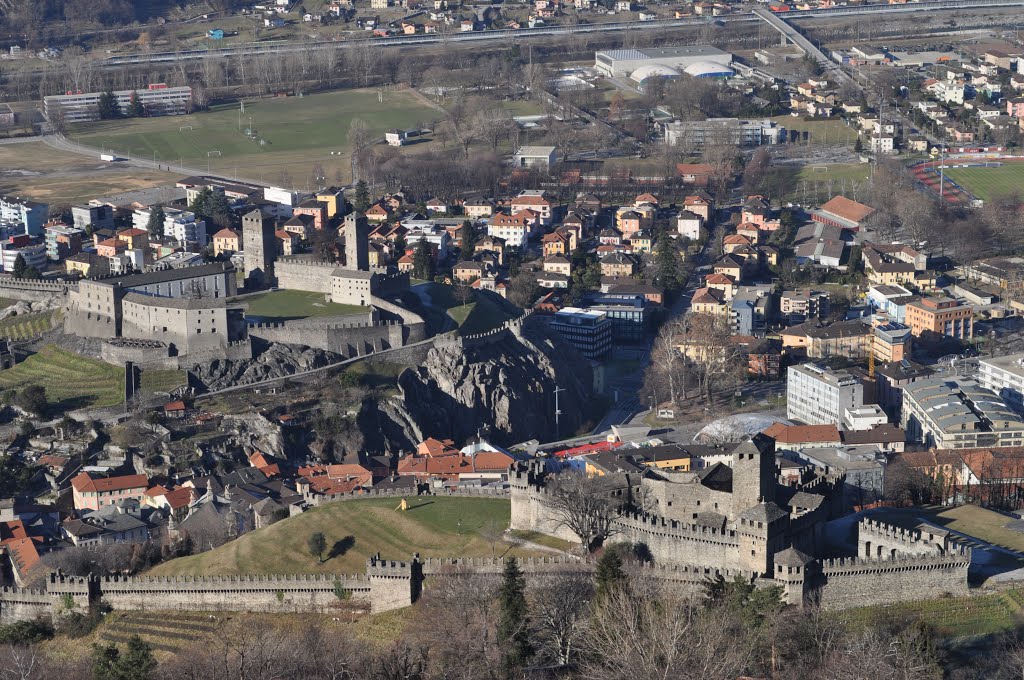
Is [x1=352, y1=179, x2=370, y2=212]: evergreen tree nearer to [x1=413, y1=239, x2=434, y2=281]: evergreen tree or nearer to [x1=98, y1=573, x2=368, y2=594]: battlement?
[x1=413, y1=239, x2=434, y2=281]: evergreen tree

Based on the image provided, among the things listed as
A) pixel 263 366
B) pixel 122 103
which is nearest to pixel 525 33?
pixel 122 103

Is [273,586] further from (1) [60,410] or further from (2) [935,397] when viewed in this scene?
(2) [935,397]

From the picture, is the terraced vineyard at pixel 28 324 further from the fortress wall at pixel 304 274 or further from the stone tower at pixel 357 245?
the stone tower at pixel 357 245

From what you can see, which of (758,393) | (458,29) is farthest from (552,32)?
(758,393)

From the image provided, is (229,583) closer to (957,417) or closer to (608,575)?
(608,575)

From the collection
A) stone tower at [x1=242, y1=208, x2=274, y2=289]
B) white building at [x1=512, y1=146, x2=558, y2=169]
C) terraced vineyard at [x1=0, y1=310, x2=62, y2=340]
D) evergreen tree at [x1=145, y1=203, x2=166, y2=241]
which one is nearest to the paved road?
white building at [x1=512, y1=146, x2=558, y2=169]

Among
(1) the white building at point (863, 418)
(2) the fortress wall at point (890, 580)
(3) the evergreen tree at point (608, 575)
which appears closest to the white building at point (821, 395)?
(1) the white building at point (863, 418)
